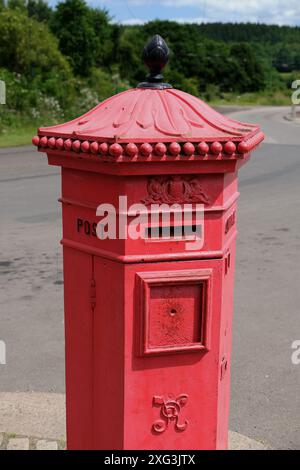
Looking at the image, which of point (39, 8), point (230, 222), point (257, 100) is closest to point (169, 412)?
point (230, 222)

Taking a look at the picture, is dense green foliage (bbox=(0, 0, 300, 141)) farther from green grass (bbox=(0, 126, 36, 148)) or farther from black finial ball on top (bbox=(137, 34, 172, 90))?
black finial ball on top (bbox=(137, 34, 172, 90))

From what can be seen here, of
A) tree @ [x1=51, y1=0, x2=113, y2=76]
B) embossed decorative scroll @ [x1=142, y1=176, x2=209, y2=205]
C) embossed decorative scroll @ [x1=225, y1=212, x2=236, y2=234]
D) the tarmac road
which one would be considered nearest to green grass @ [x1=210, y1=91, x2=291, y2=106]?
tree @ [x1=51, y1=0, x2=113, y2=76]

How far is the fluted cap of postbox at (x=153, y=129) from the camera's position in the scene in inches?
85.7

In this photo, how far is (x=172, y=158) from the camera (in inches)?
86.5

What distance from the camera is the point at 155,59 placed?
251cm

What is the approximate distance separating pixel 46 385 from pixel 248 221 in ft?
19.8

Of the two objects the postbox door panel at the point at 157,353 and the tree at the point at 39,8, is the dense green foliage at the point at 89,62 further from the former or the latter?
the postbox door panel at the point at 157,353

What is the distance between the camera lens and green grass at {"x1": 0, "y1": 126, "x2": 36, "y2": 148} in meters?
18.8

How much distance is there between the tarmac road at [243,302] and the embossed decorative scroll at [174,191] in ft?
7.55

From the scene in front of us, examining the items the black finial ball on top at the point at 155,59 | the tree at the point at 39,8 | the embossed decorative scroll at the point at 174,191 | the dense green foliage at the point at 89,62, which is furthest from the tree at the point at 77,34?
the embossed decorative scroll at the point at 174,191

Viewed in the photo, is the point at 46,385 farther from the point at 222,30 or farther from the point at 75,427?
the point at 222,30

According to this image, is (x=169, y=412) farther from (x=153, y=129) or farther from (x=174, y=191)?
(x=153, y=129)

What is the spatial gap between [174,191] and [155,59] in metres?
0.61
